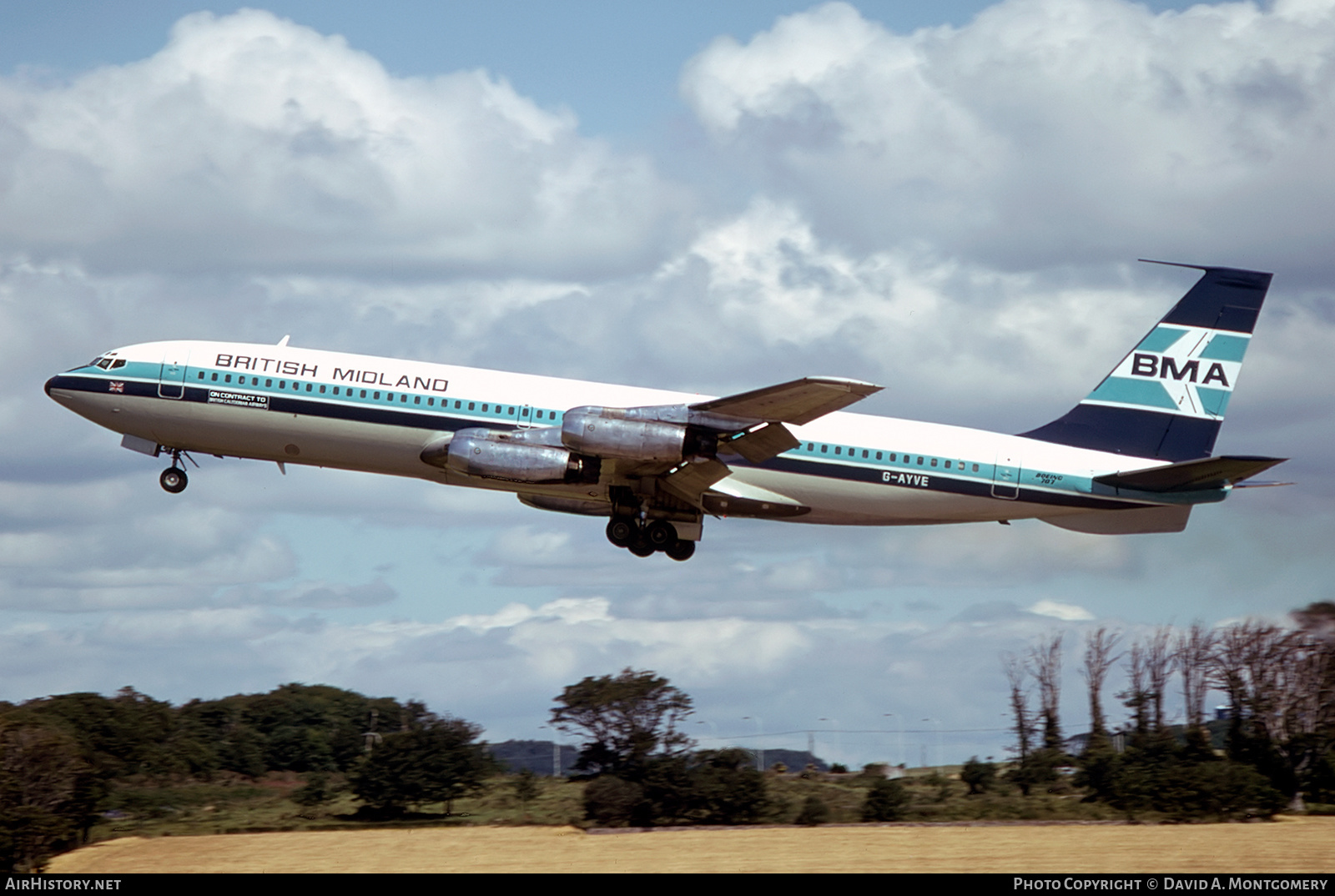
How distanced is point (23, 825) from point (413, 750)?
15.5 metres

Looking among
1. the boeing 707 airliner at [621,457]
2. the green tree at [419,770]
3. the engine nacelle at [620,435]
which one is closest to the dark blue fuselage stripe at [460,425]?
the boeing 707 airliner at [621,457]

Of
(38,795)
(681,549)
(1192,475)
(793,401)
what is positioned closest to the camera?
(793,401)

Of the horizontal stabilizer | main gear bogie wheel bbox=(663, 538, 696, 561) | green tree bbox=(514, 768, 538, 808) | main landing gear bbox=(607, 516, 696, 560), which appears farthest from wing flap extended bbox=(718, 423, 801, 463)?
green tree bbox=(514, 768, 538, 808)

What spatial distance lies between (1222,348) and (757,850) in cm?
1984

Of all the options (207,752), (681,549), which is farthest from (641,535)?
(207,752)

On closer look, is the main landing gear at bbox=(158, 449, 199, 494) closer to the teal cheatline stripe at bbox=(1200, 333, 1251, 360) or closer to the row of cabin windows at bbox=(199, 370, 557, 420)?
the row of cabin windows at bbox=(199, 370, 557, 420)

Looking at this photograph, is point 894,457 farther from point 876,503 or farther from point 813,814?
point 813,814

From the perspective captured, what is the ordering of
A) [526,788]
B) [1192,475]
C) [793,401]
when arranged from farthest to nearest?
[526,788] < [1192,475] < [793,401]

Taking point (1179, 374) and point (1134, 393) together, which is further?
point (1179, 374)

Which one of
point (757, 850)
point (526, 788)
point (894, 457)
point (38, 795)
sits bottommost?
point (757, 850)

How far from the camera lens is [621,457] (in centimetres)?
3919

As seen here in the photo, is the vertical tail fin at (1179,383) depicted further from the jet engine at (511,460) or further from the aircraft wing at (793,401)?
the jet engine at (511,460)
